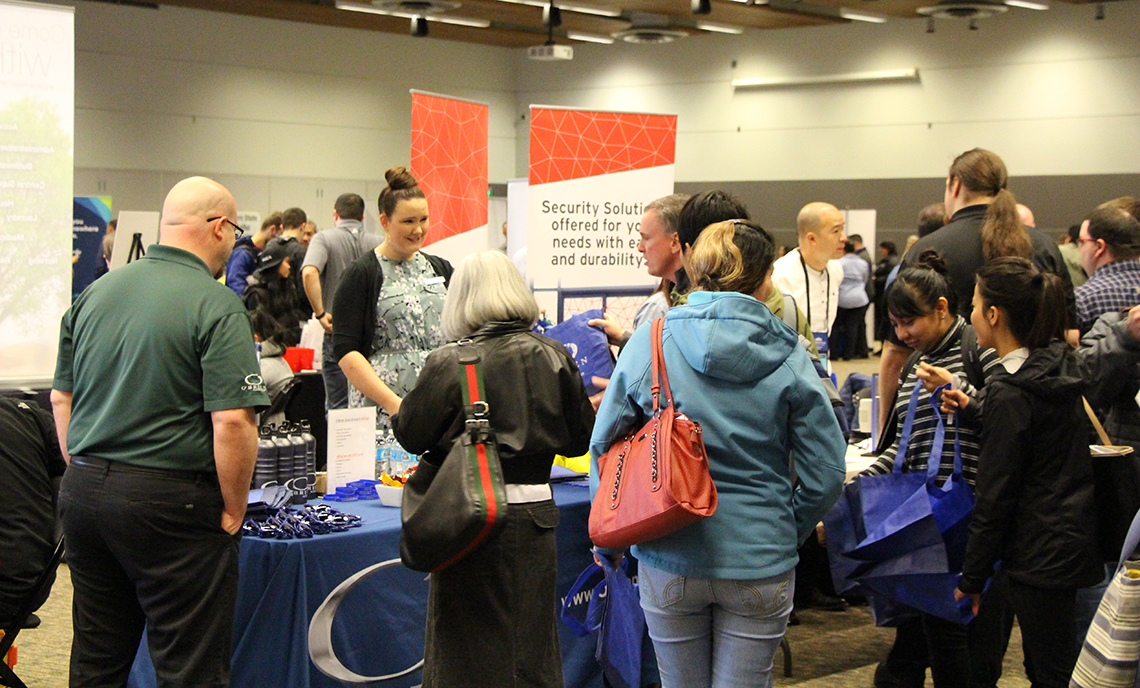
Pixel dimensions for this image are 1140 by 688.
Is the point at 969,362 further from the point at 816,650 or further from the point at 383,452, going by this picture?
the point at 383,452

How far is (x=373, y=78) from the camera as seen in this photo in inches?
611

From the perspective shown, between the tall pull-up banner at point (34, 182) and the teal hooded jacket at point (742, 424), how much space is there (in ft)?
8.54

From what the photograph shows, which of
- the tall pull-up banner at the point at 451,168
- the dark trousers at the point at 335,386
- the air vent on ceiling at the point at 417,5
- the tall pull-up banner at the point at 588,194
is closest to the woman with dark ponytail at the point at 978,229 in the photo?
the tall pull-up banner at the point at 588,194

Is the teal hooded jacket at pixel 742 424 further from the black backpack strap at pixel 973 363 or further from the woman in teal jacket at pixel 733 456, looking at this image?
the black backpack strap at pixel 973 363

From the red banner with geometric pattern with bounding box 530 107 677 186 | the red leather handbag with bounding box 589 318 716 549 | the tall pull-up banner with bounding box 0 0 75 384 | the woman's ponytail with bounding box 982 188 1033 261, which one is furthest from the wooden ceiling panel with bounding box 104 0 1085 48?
the red leather handbag with bounding box 589 318 716 549

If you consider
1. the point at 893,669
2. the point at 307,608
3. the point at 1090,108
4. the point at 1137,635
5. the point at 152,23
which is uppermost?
the point at 152,23

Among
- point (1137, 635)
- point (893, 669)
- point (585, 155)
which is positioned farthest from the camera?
point (585, 155)

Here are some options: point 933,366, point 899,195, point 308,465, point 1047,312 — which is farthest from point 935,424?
point 899,195

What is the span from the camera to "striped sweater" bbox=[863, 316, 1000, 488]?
116 inches

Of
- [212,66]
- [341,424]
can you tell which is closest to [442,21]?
[212,66]

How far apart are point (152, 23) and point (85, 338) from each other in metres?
12.5

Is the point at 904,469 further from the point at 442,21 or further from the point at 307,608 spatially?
the point at 442,21

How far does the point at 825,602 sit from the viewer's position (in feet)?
15.0

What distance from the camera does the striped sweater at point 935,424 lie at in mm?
2939
